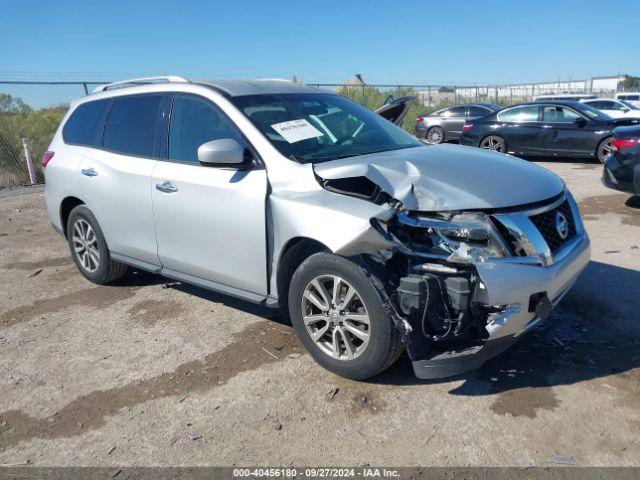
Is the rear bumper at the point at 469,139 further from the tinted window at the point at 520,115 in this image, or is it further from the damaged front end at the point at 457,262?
the damaged front end at the point at 457,262

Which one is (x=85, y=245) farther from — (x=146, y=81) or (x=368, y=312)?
(x=368, y=312)

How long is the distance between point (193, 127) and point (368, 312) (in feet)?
6.85

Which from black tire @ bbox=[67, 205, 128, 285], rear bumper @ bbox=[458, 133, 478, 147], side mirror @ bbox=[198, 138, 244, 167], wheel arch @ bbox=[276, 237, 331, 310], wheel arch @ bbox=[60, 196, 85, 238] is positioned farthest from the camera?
rear bumper @ bbox=[458, 133, 478, 147]

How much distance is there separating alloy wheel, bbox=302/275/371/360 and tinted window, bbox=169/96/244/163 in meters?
1.29

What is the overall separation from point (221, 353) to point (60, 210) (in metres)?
2.76

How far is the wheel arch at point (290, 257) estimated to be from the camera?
343 cm

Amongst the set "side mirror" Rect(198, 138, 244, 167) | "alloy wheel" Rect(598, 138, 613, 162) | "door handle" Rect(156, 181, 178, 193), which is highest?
"side mirror" Rect(198, 138, 244, 167)

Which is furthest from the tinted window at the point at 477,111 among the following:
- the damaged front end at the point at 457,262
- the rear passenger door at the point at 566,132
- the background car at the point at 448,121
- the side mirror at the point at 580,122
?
the damaged front end at the point at 457,262

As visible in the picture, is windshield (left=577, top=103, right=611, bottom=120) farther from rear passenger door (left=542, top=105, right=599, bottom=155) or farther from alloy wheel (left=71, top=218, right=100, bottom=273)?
alloy wheel (left=71, top=218, right=100, bottom=273)

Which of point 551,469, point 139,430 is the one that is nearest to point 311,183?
point 139,430

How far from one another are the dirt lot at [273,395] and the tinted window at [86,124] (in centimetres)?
159

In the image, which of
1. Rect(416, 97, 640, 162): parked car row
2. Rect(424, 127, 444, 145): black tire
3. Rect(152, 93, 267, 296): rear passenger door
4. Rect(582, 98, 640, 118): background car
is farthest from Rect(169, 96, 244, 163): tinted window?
Rect(582, 98, 640, 118): background car

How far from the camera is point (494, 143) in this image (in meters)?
13.5

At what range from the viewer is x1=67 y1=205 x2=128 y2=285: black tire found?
16.7 ft
